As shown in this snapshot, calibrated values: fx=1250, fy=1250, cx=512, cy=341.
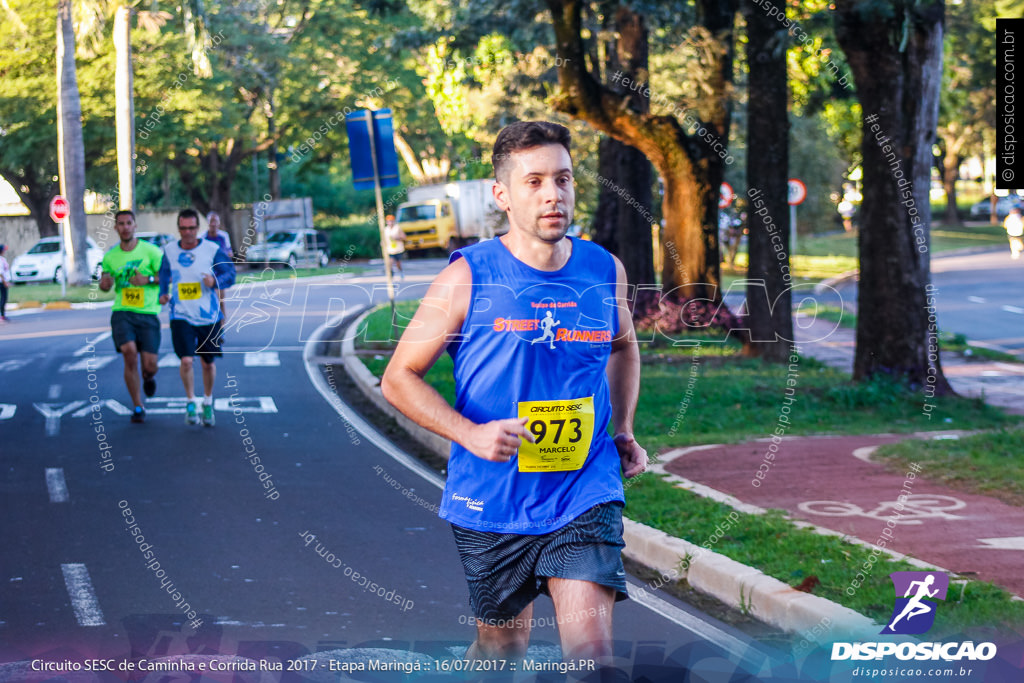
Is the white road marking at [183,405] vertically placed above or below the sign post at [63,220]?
below

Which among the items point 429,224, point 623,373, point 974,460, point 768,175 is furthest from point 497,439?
point 429,224

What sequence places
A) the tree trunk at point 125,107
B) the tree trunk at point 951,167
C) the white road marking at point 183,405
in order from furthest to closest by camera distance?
the tree trunk at point 951,167 < the tree trunk at point 125,107 < the white road marking at point 183,405

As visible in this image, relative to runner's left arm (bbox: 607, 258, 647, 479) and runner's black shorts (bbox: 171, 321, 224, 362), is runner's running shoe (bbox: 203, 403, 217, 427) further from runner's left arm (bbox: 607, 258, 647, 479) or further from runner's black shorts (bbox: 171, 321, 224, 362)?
runner's left arm (bbox: 607, 258, 647, 479)

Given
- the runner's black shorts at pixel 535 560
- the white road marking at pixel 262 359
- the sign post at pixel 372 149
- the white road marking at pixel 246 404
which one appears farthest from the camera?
the sign post at pixel 372 149

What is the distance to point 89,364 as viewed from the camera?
16.8m

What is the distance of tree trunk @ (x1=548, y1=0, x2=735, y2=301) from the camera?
16297 mm

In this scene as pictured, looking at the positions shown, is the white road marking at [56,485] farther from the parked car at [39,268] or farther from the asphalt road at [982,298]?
the parked car at [39,268]

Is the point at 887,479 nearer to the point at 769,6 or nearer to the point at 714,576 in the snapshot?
the point at 714,576

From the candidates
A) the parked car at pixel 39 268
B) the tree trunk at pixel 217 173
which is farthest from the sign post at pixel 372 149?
the tree trunk at pixel 217 173

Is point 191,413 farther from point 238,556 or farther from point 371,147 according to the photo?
point 371,147

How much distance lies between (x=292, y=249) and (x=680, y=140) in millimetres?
29438

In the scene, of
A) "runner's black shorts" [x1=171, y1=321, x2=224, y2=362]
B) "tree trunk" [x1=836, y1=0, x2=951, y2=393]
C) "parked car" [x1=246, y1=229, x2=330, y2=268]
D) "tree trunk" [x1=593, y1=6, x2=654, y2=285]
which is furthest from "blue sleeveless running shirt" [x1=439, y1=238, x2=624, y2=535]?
"parked car" [x1=246, y1=229, x2=330, y2=268]

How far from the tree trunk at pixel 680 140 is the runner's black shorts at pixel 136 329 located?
692 centimetres

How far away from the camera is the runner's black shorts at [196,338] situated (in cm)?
1132
